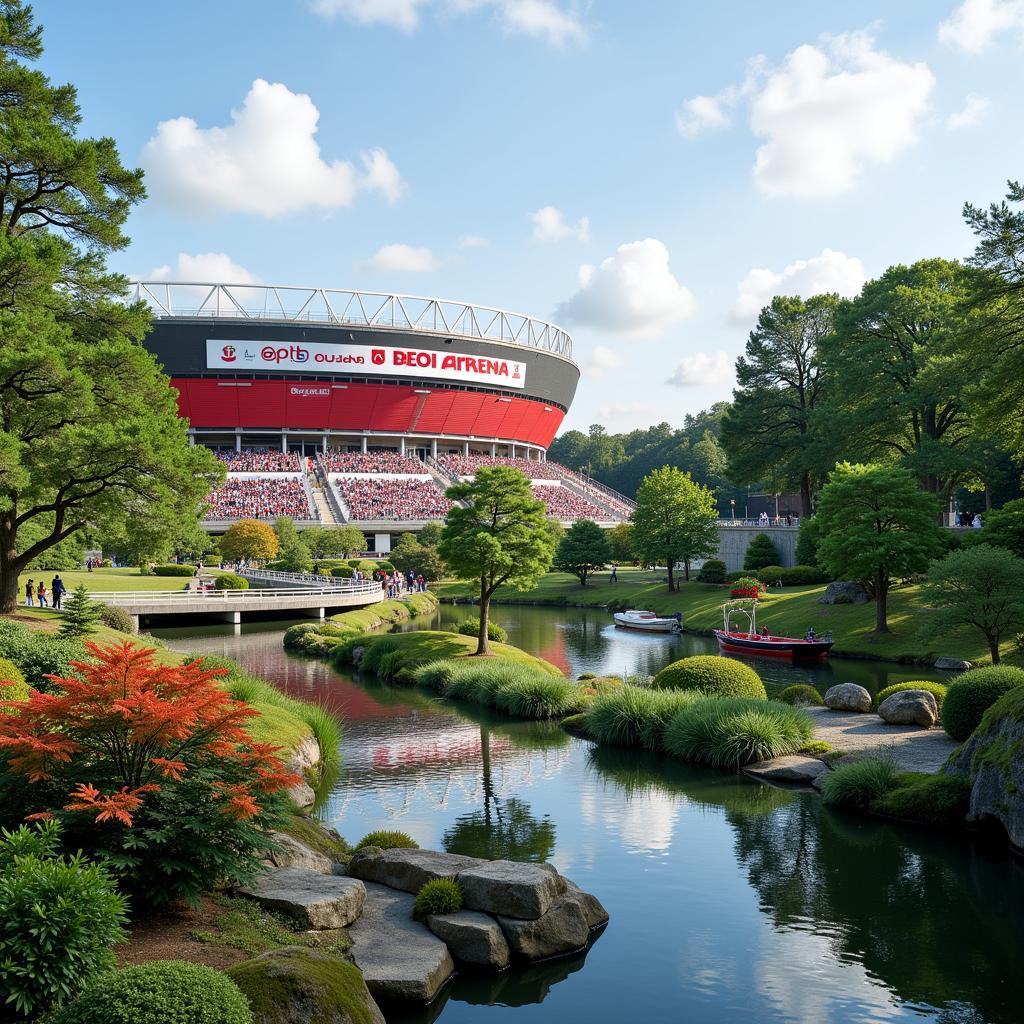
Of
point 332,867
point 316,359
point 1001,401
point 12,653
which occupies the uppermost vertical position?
point 316,359

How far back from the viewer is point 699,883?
14.9m

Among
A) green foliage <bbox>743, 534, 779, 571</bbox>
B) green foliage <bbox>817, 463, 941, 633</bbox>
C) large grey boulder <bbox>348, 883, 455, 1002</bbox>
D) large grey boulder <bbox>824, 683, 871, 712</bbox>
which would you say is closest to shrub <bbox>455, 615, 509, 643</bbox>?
green foliage <bbox>817, 463, 941, 633</bbox>

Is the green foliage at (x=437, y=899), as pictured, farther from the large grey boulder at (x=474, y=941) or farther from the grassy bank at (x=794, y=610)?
the grassy bank at (x=794, y=610)

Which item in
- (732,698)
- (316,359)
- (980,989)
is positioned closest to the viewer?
(980,989)

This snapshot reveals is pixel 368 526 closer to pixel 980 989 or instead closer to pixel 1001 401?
pixel 1001 401

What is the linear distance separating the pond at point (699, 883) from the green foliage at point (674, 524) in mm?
42038

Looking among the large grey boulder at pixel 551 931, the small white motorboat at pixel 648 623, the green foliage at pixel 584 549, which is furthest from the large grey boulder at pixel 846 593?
the large grey boulder at pixel 551 931

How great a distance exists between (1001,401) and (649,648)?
22.0m

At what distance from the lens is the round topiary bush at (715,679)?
27266mm

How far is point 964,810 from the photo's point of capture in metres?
17.7

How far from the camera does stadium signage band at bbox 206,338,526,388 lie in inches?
4178

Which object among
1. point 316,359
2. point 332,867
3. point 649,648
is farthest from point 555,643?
point 316,359

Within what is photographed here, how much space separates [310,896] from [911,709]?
19.5 metres

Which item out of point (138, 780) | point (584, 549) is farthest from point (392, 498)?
point (138, 780)
